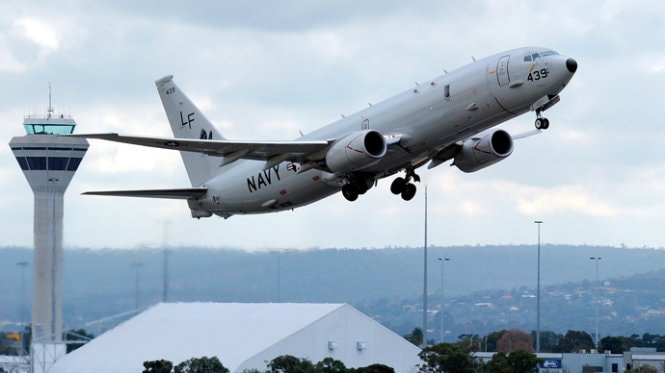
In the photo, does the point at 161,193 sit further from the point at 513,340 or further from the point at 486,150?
the point at 513,340

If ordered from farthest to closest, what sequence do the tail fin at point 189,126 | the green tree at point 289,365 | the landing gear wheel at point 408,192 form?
the green tree at point 289,365 < the tail fin at point 189,126 < the landing gear wheel at point 408,192

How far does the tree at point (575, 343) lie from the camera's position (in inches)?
5792

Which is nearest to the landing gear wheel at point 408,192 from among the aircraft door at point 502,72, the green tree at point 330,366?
the aircraft door at point 502,72

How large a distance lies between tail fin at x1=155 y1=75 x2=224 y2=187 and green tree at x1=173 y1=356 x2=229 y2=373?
18.6 m

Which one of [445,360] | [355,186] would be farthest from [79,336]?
[355,186]

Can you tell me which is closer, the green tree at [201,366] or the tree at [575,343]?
the green tree at [201,366]

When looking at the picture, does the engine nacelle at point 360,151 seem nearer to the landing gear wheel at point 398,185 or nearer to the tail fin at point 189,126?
the landing gear wheel at point 398,185

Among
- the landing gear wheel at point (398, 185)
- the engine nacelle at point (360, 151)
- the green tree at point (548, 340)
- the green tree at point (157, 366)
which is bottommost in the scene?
the green tree at point (548, 340)

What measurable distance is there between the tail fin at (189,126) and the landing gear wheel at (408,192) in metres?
10.5

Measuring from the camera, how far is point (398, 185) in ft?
→ 180

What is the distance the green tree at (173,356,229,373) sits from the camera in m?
79.2

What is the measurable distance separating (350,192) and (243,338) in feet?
109

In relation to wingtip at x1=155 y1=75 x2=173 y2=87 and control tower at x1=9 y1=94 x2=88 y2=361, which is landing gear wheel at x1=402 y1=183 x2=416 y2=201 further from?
control tower at x1=9 y1=94 x2=88 y2=361

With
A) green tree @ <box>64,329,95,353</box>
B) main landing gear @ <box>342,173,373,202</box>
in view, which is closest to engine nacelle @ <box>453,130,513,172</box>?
main landing gear @ <box>342,173,373,202</box>
